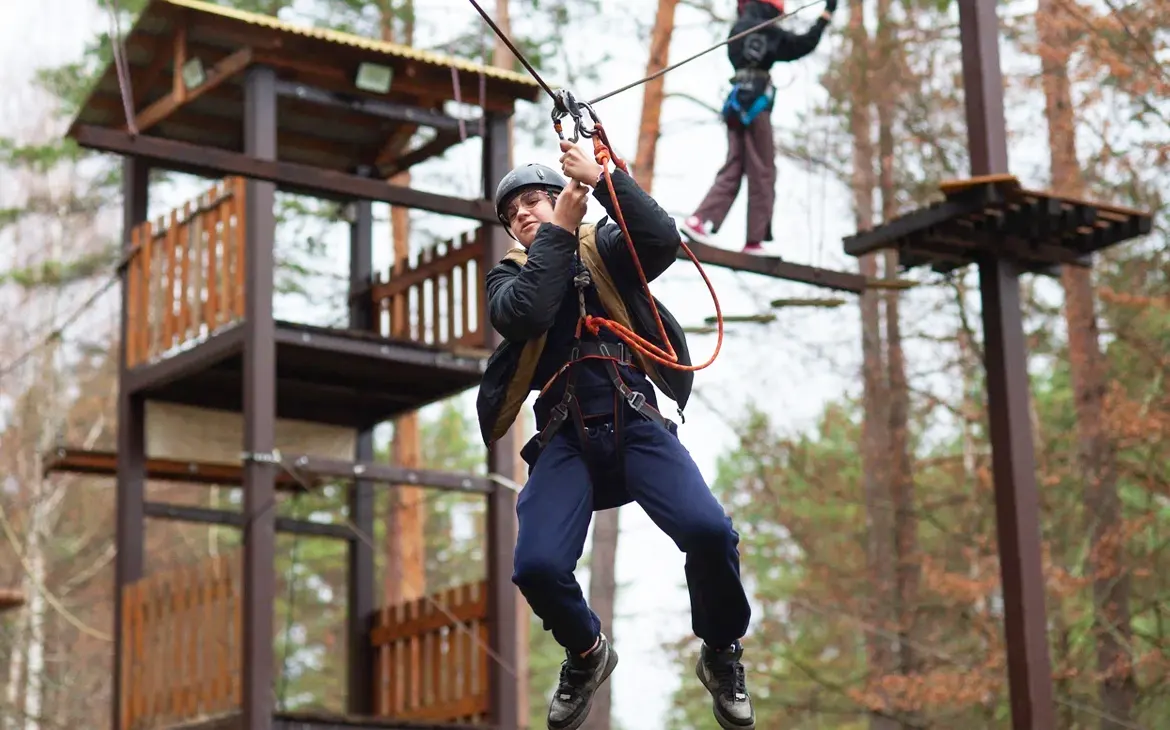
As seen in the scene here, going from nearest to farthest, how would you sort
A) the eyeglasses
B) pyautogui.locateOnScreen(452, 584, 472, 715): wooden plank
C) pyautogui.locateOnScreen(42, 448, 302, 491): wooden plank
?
the eyeglasses < pyautogui.locateOnScreen(452, 584, 472, 715): wooden plank < pyautogui.locateOnScreen(42, 448, 302, 491): wooden plank

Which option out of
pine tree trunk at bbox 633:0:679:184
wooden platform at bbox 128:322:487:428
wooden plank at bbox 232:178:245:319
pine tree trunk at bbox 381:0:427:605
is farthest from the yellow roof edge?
pine tree trunk at bbox 381:0:427:605

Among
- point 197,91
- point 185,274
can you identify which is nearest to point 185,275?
point 185,274

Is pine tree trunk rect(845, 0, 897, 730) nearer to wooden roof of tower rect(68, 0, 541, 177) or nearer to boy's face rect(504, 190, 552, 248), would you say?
wooden roof of tower rect(68, 0, 541, 177)

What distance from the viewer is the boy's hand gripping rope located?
19.0 ft

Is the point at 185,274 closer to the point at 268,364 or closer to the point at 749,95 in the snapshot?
the point at 268,364

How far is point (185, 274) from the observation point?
1361 cm

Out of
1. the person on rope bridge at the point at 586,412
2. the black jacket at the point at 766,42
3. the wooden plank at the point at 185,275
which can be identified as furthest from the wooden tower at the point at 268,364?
the person on rope bridge at the point at 586,412

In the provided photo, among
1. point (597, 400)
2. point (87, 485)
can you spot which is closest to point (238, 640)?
point (597, 400)

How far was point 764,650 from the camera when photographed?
90.3ft

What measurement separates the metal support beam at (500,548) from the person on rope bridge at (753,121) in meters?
1.95

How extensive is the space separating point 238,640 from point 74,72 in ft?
45.3

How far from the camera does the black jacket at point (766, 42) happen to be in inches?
459

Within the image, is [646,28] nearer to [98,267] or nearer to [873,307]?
[873,307]

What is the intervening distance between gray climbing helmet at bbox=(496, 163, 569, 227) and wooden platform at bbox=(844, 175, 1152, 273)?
5.45m
